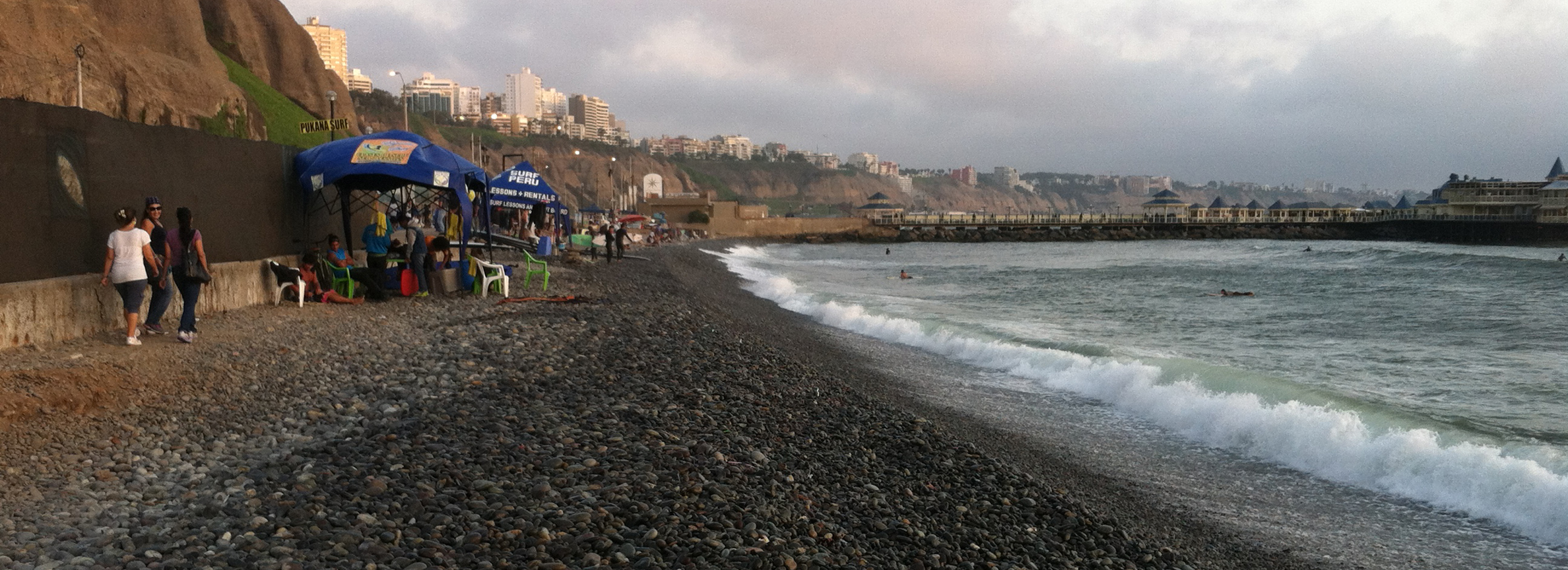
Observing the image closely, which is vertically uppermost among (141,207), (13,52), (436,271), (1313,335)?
(13,52)

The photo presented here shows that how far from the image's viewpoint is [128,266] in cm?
729

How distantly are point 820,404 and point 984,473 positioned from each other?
212 centimetres

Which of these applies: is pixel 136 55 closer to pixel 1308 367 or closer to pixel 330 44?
pixel 1308 367

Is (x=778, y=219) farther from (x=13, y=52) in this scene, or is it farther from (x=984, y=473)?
(x=984, y=473)

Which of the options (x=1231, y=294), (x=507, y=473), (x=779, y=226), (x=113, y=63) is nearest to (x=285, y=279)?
(x=507, y=473)

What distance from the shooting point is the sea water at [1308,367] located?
6.90m

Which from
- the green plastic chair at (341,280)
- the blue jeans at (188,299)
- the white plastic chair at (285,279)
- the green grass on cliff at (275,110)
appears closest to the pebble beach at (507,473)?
the blue jeans at (188,299)

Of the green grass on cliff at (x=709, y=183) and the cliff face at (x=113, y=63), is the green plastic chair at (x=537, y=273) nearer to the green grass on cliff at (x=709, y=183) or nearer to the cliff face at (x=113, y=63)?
the cliff face at (x=113, y=63)

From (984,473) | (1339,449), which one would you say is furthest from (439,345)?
(1339,449)

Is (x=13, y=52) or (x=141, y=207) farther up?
(x=13, y=52)

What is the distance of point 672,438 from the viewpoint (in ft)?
19.5

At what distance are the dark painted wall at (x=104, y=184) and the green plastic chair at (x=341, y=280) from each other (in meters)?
0.63

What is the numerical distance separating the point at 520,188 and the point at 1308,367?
15.5 meters

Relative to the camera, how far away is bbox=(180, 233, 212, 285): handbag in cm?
797
